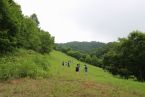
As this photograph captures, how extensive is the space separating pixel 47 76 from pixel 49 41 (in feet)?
198

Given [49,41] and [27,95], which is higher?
[49,41]

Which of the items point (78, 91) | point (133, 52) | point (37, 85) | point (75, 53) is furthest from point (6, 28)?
point (75, 53)

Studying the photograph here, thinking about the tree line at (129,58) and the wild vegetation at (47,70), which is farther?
the tree line at (129,58)

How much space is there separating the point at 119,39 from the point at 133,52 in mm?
10641

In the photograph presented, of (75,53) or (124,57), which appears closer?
(124,57)

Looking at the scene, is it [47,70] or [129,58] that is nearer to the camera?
[47,70]

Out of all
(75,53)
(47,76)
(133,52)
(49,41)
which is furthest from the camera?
(75,53)

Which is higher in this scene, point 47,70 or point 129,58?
point 129,58

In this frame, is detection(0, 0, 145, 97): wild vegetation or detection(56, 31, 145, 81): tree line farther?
detection(56, 31, 145, 81): tree line

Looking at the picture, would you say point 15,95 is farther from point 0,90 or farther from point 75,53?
point 75,53

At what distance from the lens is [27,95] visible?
2466 cm

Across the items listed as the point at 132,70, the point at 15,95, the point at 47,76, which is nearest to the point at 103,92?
the point at 15,95

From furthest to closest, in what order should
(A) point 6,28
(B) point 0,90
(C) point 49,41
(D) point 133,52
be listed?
(C) point 49,41
(D) point 133,52
(A) point 6,28
(B) point 0,90

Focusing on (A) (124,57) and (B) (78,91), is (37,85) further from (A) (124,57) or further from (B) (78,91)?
(A) (124,57)
